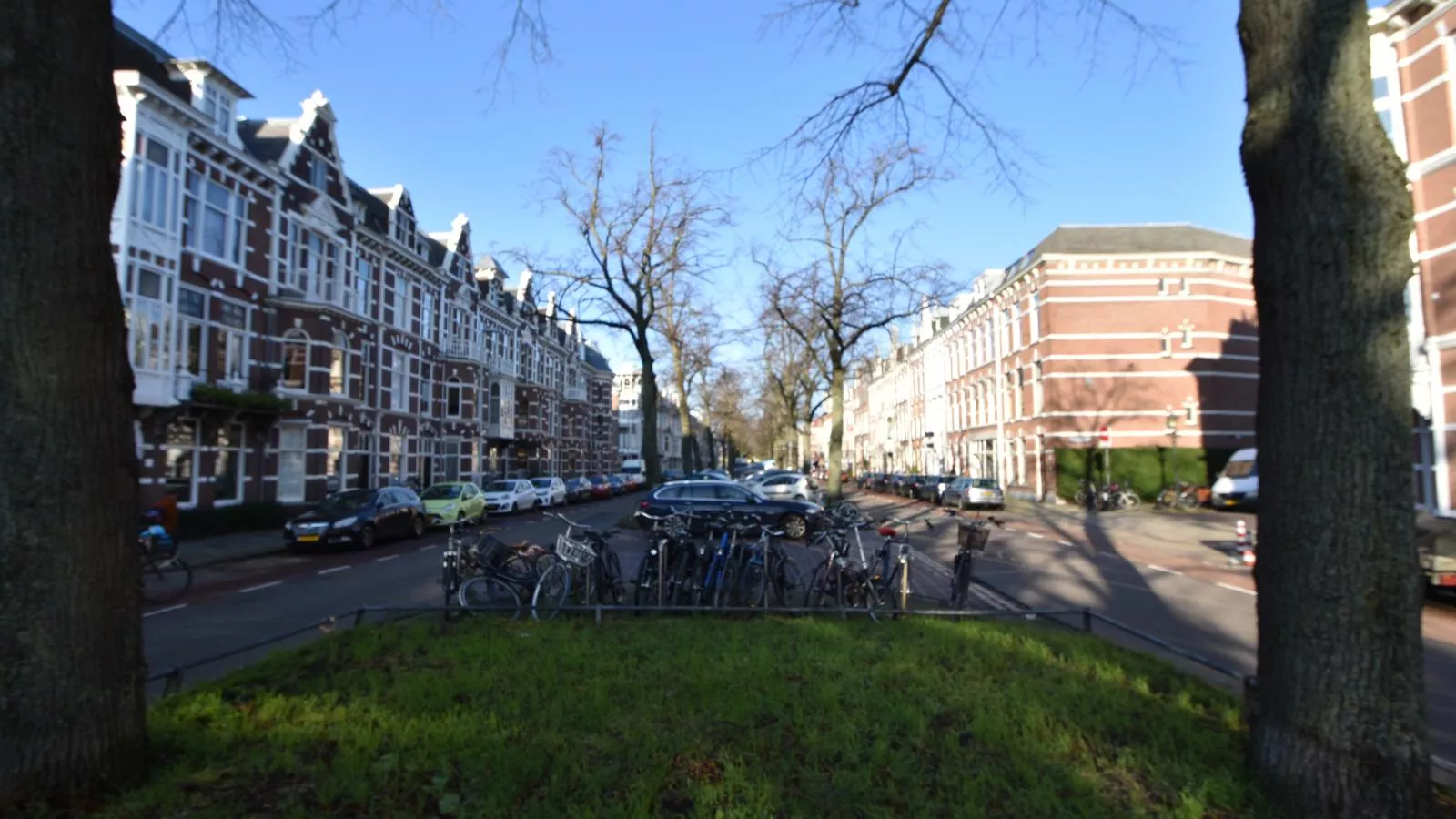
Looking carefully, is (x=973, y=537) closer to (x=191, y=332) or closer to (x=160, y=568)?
(x=160, y=568)

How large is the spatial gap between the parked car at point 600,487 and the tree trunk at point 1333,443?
1795 inches

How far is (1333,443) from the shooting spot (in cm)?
360

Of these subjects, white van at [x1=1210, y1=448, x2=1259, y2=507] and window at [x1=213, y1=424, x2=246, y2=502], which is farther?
white van at [x1=1210, y1=448, x2=1259, y2=507]

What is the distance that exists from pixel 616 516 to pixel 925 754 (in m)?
25.9

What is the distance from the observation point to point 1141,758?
13.8 feet

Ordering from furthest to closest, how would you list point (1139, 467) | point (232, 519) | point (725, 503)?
point (1139, 467) < point (232, 519) < point (725, 503)

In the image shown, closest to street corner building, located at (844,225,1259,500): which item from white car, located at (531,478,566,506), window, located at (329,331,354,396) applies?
white car, located at (531,478,566,506)

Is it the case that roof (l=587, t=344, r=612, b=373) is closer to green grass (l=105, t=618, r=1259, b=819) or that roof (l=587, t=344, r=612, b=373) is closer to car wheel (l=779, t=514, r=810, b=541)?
car wheel (l=779, t=514, r=810, b=541)

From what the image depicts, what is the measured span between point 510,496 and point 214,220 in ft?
Result: 45.0

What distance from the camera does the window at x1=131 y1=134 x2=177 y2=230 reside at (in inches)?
807

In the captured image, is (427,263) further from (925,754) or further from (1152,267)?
(925,754)

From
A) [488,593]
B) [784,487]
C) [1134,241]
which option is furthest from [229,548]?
[1134,241]

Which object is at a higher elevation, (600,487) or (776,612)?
(600,487)

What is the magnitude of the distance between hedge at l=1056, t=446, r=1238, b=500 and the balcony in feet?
98.7
